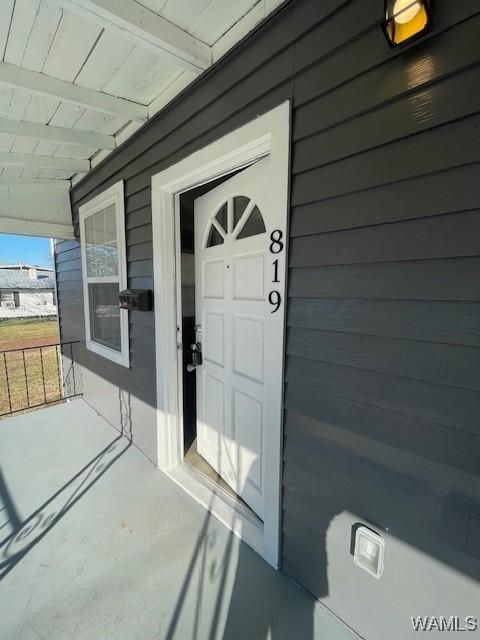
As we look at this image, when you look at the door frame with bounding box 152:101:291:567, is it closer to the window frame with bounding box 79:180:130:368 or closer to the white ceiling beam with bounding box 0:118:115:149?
the window frame with bounding box 79:180:130:368

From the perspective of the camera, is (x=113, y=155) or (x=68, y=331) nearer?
(x=113, y=155)

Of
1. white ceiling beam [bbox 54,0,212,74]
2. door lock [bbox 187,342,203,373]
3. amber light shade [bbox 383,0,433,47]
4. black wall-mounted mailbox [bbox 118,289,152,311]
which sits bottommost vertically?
door lock [bbox 187,342,203,373]

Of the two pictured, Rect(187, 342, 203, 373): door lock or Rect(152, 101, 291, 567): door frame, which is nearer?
Rect(152, 101, 291, 567): door frame

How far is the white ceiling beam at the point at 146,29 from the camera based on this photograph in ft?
3.37

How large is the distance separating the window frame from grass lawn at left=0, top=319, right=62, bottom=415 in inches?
37.2

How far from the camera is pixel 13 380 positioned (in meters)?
5.28

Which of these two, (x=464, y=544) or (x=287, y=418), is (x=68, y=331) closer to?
(x=287, y=418)

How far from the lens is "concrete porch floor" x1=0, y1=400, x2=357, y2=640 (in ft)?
3.68

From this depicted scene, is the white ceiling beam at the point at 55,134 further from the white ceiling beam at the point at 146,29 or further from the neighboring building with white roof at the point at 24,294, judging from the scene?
the neighboring building with white roof at the point at 24,294

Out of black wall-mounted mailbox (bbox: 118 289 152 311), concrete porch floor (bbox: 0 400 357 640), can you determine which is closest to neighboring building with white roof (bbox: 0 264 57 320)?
black wall-mounted mailbox (bbox: 118 289 152 311)

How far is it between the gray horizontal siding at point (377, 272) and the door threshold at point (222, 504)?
10.6 inches

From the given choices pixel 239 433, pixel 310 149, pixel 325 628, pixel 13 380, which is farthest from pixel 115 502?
pixel 13 380

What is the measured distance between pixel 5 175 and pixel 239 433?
3204 millimetres

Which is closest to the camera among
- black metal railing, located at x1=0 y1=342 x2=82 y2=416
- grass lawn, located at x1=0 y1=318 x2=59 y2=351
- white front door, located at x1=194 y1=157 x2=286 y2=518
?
white front door, located at x1=194 y1=157 x2=286 y2=518
